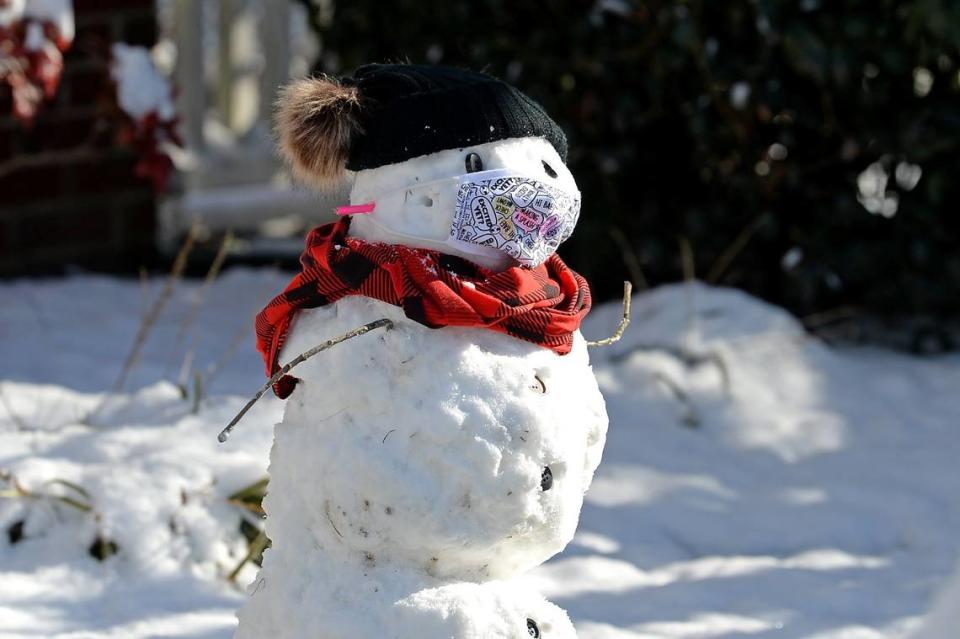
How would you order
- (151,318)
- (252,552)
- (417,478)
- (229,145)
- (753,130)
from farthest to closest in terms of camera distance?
(229,145) < (753,130) < (151,318) < (252,552) < (417,478)

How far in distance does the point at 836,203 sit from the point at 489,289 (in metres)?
2.79

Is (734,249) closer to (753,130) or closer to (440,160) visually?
(753,130)

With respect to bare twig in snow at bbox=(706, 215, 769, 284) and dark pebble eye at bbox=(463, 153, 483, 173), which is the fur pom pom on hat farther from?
bare twig in snow at bbox=(706, 215, 769, 284)

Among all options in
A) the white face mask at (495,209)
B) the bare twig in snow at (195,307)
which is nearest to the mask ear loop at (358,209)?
the white face mask at (495,209)

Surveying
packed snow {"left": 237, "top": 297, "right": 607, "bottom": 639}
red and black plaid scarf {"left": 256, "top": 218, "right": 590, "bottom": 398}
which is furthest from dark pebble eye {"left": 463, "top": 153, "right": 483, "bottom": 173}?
Answer: packed snow {"left": 237, "top": 297, "right": 607, "bottom": 639}

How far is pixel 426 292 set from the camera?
197 cm

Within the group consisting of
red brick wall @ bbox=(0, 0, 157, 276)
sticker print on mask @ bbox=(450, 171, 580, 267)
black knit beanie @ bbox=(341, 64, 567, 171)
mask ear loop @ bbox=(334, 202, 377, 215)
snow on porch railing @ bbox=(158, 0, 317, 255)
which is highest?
black knit beanie @ bbox=(341, 64, 567, 171)

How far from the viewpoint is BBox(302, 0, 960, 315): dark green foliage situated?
434 centimetres

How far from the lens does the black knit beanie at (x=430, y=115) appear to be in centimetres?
206

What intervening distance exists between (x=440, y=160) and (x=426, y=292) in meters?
0.22

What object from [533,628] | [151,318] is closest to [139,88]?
[151,318]

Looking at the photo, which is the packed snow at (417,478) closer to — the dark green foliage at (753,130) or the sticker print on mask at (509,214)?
the sticker print on mask at (509,214)

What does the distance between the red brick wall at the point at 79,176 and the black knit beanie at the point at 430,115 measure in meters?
2.83

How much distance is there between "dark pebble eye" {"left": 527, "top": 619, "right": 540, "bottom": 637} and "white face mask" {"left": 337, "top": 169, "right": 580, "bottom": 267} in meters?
0.55
